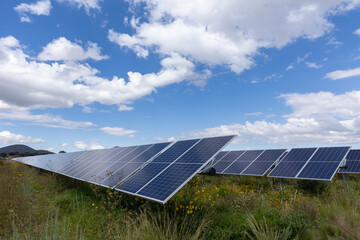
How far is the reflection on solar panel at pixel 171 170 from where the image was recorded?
257 inches

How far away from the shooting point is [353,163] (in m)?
17.8

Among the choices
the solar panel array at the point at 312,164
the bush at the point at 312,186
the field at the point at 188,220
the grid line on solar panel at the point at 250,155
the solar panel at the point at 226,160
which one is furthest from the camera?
Answer: the grid line on solar panel at the point at 250,155

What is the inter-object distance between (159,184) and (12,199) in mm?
5893

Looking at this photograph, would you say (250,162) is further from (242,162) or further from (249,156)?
(249,156)

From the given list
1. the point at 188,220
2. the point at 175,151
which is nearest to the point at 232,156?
the point at 175,151

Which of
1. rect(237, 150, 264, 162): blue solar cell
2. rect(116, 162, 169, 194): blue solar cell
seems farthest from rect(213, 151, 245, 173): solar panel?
rect(116, 162, 169, 194): blue solar cell

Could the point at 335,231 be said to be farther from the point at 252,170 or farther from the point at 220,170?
the point at 220,170

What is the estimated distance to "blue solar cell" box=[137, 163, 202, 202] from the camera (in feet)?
20.5

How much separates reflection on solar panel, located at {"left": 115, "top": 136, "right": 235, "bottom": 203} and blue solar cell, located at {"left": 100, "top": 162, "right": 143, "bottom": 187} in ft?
1.19

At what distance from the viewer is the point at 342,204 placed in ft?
30.3

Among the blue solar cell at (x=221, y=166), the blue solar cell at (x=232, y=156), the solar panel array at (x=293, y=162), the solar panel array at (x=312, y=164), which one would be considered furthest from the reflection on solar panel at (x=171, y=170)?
the blue solar cell at (x=232, y=156)

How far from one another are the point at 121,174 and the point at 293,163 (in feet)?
36.0

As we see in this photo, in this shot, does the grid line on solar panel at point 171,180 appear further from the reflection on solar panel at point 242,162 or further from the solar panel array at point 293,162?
the reflection on solar panel at point 242,162

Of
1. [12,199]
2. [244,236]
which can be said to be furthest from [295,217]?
[12,199]
